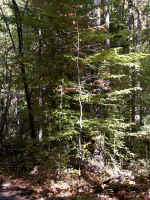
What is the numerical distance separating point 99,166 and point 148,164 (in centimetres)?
220

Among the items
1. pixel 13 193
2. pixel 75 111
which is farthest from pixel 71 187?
pixel 75 111

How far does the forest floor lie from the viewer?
5562mm

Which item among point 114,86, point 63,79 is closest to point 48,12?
point 63,79

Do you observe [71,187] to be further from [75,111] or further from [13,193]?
[75,111]

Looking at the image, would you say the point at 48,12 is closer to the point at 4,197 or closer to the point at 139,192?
the point at 4,197

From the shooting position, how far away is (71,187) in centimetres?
607

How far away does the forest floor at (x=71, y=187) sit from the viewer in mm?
5562

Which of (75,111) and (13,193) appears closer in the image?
(13,193)

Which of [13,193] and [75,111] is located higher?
[75,111]

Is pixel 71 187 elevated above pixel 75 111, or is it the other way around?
pixel 75 111

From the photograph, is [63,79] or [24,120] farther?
[24,120]

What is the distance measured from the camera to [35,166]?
306 inches

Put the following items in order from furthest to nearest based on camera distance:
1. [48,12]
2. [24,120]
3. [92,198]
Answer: [24,120]
[48,12]
[92,198]

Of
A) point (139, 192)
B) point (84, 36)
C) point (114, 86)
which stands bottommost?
point (139, 192)
